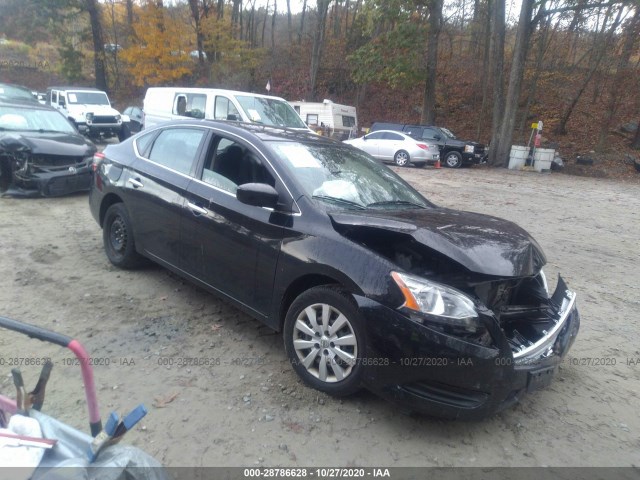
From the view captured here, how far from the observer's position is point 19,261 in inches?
218

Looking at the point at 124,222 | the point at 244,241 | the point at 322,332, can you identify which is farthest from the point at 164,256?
the point at 322,332

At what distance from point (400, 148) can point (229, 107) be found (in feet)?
33.5

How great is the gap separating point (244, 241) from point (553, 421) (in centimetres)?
244

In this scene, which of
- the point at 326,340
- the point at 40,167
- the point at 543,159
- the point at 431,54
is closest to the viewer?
the point at 326,340

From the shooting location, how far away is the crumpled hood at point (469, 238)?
3.00m

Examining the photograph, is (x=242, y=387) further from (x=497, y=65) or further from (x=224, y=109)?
(x=497, y=65)

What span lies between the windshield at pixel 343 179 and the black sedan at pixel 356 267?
2 centimetres

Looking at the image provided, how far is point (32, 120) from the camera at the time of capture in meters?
9.20

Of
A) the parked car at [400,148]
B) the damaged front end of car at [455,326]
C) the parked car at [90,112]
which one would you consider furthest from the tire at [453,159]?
the damaged front end of car at [455,326]

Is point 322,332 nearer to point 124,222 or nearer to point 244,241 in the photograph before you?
point 244,241

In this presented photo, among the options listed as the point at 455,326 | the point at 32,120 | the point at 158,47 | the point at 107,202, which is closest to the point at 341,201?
the point at 455,326

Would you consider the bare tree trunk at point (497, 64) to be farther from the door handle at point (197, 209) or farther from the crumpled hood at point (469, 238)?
the door handle at point (197, 209)

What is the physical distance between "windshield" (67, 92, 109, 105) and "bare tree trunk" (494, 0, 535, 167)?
16.9 m

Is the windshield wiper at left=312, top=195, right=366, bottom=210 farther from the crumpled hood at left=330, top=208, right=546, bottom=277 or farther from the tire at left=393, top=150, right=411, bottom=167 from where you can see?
the tire at left=393, top=150, right=411, bottom=167
